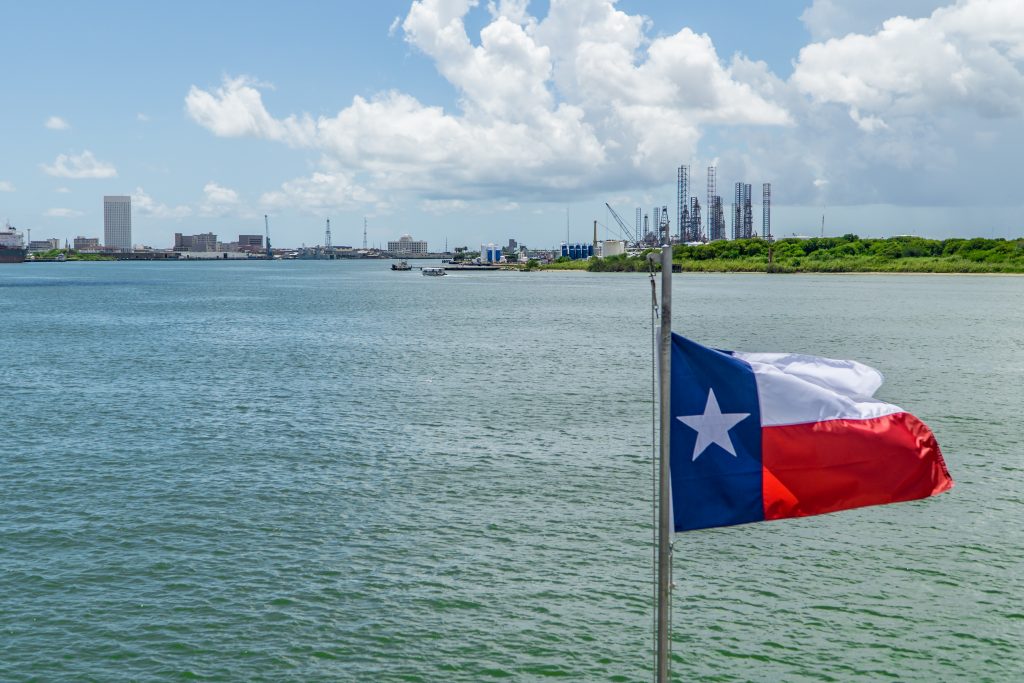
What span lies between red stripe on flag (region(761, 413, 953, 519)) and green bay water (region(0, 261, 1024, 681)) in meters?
9.33

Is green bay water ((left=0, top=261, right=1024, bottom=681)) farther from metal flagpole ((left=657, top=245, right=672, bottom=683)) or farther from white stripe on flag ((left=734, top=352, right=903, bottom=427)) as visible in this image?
white stripe on flag ((left=734, top=352, right=903, bottom=427))

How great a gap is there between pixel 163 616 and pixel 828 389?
1888 centimetres

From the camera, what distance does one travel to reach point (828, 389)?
48.3 feet

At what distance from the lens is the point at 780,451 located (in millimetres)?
14484

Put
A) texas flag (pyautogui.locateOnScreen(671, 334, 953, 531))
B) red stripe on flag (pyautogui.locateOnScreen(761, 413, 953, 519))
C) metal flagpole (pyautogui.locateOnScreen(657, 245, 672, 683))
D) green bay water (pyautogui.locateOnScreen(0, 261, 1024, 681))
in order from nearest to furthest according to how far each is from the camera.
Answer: metal flagpole (pyautogui.locateOnScreen(657, 245, 672, 683))
texas flag (pyautogui.locateOnScreen(671, 334, 953, 531))
red stripe on flag (pyautogui.locateOnScreen(761, 413, 953, 519))
green bay water (pyautogui.locateOnScreen(0, 261, 1024, 681))

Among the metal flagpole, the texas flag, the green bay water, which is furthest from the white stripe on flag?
the green bay water

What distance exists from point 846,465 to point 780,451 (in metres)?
0.98

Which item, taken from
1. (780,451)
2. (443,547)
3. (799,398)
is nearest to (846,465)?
(780,451)

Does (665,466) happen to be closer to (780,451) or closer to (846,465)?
(780,451)

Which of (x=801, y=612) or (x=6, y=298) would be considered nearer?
(x=801, y=612)

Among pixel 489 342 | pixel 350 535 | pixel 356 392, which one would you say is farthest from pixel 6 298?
pixel 350 535

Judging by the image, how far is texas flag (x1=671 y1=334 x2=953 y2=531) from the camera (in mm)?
14281

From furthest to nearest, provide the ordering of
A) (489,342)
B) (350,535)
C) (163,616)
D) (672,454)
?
(489,342), (350,535), (163,616), (672,454)

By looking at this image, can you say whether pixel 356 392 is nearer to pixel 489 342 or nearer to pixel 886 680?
pixel 489 342
